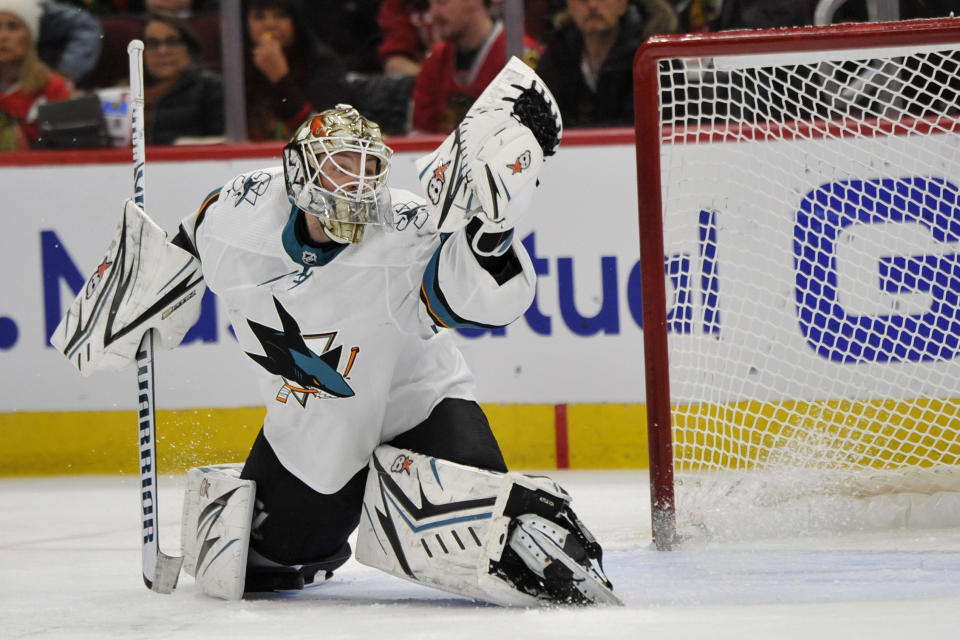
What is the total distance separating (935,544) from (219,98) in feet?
9.23

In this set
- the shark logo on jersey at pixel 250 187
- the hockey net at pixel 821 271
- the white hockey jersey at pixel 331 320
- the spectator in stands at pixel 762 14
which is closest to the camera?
the white hockey jersey at pixel 331 320

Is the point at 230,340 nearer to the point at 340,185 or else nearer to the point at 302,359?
the point at 302,359

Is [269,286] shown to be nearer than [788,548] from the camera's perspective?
Yes

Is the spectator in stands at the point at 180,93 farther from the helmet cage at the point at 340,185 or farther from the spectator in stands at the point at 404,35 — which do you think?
the helmet cage at the point at 340,185

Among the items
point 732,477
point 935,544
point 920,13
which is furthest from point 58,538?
point 920,13

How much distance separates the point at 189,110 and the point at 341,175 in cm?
243

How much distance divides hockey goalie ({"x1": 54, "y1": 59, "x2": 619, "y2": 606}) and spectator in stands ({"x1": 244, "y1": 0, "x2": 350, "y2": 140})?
6.42 ft

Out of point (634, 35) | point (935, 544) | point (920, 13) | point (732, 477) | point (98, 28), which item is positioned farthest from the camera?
point (98, 28)

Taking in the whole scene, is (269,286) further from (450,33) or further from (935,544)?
(450,33)

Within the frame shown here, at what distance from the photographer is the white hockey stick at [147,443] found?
2.72 metres

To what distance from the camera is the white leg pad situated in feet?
8.50

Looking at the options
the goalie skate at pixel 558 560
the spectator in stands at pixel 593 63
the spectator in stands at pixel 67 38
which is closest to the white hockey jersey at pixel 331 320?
the goalie skate at pixel 558 560

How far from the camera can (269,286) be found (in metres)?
2.57

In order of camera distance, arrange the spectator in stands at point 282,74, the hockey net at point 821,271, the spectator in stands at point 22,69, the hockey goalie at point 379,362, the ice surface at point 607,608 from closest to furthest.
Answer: the ice surface at point 607,608 → the hockey goalie at point 379,362 → the hockey net at point 821,271 → the spectator in stands at point 282,74 → the spectator in stands at point 22,69
